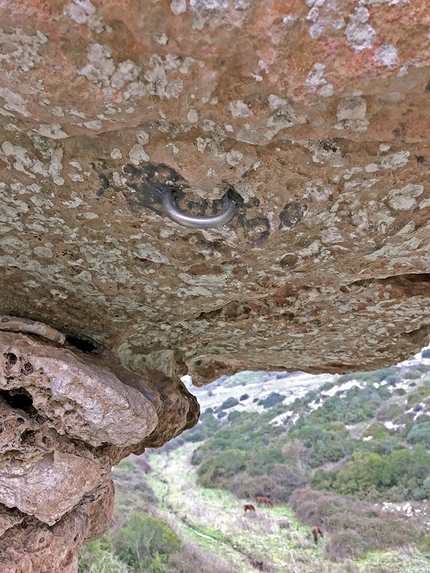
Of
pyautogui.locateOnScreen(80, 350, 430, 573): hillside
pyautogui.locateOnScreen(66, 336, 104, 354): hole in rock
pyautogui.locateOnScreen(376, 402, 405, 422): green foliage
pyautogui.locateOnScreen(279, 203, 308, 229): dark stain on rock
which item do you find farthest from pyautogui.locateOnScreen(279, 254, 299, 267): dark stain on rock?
pyautogui.locateOnScreen(376, 402, 405, 422): green foliage

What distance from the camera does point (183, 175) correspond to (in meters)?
1.71

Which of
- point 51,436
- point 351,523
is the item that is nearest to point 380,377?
point 351,523

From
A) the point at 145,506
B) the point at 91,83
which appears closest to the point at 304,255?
the point at 91,83

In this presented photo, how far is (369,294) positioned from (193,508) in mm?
13149

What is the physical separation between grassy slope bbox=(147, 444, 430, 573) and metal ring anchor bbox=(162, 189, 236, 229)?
32.5 feet

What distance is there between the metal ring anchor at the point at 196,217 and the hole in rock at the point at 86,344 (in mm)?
1679

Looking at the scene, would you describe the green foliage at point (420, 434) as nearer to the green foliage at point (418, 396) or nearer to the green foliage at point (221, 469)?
the green foliage at point (418, 396)

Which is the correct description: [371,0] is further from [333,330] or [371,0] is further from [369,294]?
[333,330]

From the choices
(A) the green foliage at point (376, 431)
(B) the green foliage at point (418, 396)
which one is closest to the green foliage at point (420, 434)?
(A) the green foliage at point (376, 431)

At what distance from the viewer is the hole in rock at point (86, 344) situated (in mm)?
3283

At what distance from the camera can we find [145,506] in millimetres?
13273

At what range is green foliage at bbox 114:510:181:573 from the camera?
29.9 feet

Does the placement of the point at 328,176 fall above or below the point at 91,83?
above

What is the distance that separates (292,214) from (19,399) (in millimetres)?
1950
